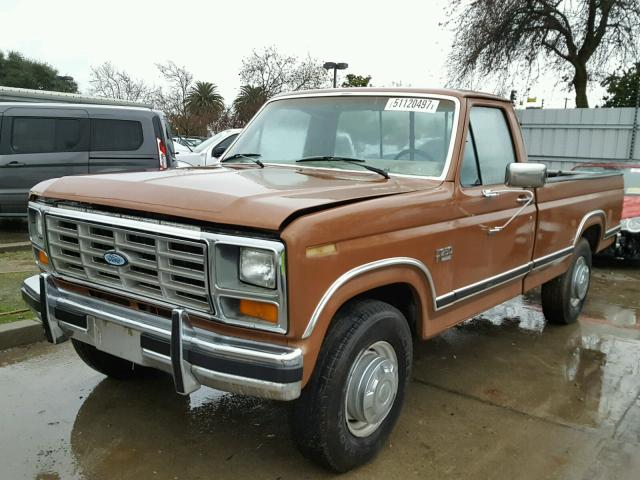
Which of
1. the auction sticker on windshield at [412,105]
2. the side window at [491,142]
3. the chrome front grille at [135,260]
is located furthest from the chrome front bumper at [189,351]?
the side window at [491,142]

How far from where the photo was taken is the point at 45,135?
30.1ft

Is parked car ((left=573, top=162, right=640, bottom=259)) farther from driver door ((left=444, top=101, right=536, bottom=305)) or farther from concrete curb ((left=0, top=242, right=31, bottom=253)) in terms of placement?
concrete curb ((left=0, top=242, right=31, bottom=253))

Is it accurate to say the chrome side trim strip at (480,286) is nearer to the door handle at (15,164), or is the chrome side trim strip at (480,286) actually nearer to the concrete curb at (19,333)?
the concrete curb at (19,333)

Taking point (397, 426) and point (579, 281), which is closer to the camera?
point (397, 426)

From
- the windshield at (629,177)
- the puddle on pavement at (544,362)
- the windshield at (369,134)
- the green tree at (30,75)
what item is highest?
the green tree at (30,75)

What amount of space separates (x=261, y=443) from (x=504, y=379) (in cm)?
200

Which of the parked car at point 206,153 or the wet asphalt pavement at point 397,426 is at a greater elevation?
the parked car at point 206,153

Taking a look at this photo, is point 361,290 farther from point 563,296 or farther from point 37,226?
point 563,296

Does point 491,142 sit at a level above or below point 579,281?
above

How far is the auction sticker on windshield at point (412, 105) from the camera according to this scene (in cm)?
377

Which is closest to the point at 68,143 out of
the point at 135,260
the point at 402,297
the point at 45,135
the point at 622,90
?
the point at 45,135

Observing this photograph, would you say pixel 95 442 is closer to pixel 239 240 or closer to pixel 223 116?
pixel 239 240

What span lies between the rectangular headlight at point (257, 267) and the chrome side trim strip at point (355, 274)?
0.25 meters

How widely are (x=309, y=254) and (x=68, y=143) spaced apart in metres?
8.18
